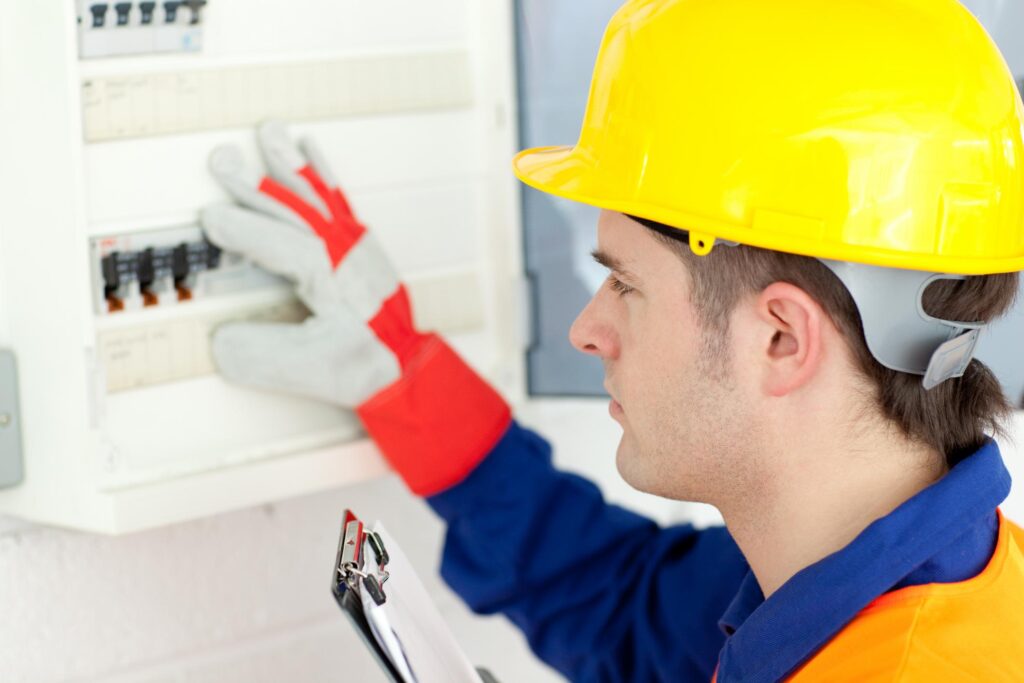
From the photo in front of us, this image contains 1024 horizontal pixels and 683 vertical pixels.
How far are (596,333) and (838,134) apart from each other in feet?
1.00

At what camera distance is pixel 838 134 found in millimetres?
955

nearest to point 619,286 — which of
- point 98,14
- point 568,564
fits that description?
point 568,564

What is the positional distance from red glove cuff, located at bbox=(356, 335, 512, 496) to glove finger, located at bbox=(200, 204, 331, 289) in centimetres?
16

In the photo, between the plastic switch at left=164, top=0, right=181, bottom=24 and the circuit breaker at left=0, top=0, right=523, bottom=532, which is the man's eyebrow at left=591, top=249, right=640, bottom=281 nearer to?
the circuit breaker at left=0, top=0, right=523, bottom=532

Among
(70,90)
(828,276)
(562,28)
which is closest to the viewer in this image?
(828,276)

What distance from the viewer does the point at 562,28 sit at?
4.83 ft

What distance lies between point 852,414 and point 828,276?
0.12 m

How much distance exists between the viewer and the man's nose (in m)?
1.14

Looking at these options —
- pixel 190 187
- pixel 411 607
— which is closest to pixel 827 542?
pixel 411 607

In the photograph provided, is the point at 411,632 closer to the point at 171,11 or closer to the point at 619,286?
the point at 619,286

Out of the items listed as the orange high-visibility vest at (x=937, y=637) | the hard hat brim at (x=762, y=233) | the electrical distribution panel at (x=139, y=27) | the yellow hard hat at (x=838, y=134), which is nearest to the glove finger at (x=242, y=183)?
the electrical distribution panel at (x=139, y=27)

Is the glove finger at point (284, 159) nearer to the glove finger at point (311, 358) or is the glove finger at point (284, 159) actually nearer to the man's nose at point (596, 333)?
the glove finger at point (311, 358)

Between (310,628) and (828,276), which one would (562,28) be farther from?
(310,628)

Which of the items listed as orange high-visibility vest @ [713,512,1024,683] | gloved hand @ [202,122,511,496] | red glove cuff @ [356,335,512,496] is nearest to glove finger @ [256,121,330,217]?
gloved hand @ [202,122,511,496]
